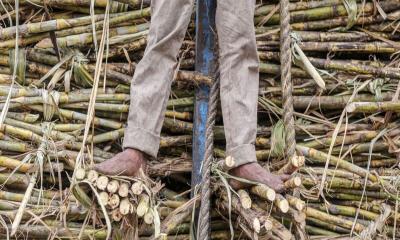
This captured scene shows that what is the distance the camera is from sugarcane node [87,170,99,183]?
211 centimetres

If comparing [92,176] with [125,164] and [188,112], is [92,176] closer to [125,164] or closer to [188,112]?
[125,164]

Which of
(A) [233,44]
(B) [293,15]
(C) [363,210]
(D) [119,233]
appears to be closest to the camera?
(D) [119,233]

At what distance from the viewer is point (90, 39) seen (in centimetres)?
278

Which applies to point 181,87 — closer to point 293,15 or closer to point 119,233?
point 293,15

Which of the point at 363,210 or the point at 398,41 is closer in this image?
the point at 363,210

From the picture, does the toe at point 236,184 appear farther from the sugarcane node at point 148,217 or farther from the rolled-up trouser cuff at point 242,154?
the sugarcane node at point 148,217

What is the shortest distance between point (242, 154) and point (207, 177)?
176 millimetres

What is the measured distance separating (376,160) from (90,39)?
4.39 feet

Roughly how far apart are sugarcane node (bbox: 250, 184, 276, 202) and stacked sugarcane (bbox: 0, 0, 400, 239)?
0.17 metres

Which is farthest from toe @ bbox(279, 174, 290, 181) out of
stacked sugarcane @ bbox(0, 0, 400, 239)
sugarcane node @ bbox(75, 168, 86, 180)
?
sugarcane node @ bbox(75, 168, 86, 180)

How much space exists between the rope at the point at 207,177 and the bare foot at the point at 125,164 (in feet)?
0.84

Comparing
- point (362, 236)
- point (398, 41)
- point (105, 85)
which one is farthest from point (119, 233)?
point (398, 41)

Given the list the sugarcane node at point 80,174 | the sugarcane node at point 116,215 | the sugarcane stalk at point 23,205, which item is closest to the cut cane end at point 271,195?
the sugarcane node at point 116,215

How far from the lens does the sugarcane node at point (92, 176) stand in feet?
6.93
